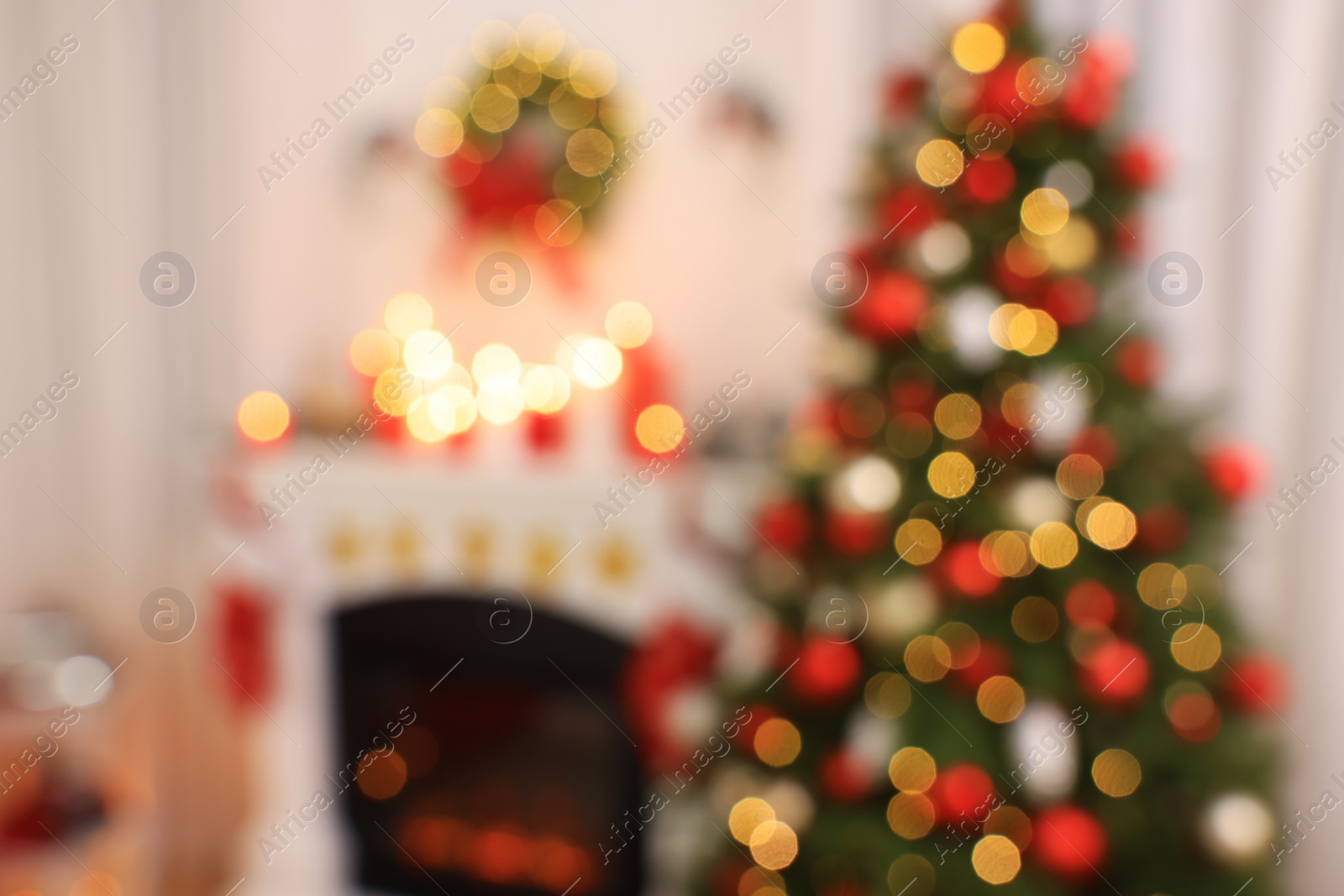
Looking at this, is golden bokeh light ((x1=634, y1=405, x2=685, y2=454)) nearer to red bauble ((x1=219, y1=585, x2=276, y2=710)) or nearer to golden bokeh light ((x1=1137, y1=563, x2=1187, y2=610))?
golden bokeh light ((x1=1137, y1=563, x2=1187, y2=610))

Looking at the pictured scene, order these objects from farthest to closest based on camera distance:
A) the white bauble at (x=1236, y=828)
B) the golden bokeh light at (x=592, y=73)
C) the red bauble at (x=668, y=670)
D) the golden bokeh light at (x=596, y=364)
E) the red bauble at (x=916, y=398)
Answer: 1. the golden bokeh light at (x=592, y=73)
2. the golden bokeh light at (x=596, y=364)
3. the red bauble at (x=668, y=670)
4. the red bauble at (x=916, y=398)
5. the white bauble at (x=1236, y=828)

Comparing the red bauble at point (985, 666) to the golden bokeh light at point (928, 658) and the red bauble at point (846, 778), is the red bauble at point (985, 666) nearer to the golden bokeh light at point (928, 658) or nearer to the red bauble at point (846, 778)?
the golden bokeh light at point (928, 658)

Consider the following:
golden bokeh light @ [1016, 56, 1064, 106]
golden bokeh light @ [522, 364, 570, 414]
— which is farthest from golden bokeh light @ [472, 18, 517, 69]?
golden bokeh light @ [1016, 56, 1064, 106]

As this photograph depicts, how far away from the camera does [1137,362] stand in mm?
1234

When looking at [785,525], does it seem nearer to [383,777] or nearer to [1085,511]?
[1085,511]

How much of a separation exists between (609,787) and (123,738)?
1.31 m

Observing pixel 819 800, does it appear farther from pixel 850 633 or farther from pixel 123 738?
pixel 123 738

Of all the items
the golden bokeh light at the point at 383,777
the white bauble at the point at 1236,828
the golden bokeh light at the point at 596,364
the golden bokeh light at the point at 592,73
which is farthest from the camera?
the golden bokeh light at the point at 383,777

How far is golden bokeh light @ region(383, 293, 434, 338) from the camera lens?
2.04 m

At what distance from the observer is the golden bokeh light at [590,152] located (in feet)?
6.08

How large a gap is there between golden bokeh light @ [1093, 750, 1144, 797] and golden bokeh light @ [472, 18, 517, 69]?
176 centimetres

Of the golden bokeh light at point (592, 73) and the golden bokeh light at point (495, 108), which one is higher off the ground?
the golden bokeh light at point (592, 73)

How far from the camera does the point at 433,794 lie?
6.66ft

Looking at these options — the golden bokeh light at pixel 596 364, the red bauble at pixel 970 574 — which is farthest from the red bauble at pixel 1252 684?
the golden bokeh light at pixel 596 364
